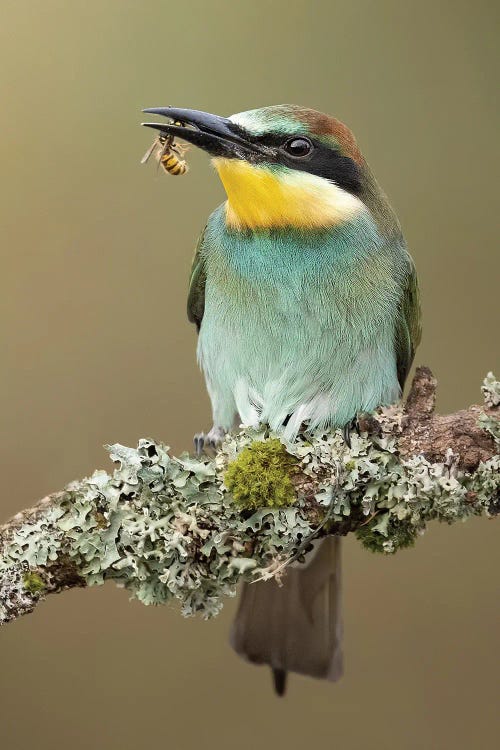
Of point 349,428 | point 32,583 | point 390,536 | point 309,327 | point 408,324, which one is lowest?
point 32,583

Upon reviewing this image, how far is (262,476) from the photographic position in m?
1.92

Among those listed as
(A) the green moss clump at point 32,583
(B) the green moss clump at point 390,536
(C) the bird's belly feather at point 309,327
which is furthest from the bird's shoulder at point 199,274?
(A) the green moss clump at point 32,583

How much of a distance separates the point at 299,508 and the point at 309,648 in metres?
0.73

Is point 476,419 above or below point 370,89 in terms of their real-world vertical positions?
below

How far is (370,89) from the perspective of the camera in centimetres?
321

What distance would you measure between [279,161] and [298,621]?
3.60ft

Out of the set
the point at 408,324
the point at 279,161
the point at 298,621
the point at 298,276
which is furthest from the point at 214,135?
the point at 298,621

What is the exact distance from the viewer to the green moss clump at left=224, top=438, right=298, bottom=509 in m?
1.90

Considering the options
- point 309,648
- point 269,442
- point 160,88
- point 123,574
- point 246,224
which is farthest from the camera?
point 160,88

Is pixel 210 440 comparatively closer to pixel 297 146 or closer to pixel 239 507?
pixel 239 507

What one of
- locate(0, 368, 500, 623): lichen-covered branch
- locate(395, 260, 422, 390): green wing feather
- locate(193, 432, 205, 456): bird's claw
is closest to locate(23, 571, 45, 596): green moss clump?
locate(0, 368, 500, 623): lichen-covered branch

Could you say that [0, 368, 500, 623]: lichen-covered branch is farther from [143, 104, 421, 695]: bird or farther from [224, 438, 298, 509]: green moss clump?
[143, 104, 421, 695]: bird

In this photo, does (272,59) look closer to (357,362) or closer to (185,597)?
(357,362)

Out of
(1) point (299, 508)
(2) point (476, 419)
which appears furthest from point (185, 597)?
(2) point (476, 419)
